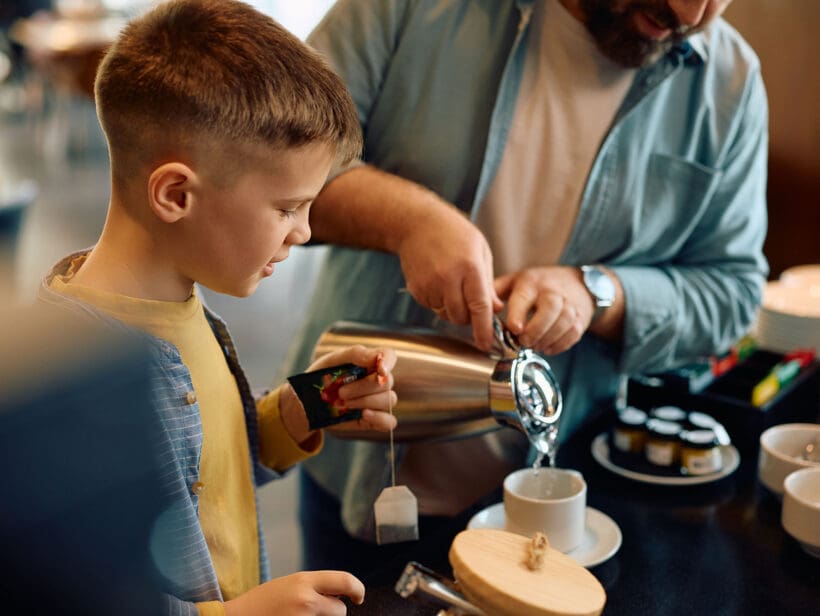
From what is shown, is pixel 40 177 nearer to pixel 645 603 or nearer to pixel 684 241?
pixel 684 241

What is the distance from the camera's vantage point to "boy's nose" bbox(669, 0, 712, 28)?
4.04 feet

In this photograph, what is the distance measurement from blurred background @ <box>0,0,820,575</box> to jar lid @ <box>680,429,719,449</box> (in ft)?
2.50

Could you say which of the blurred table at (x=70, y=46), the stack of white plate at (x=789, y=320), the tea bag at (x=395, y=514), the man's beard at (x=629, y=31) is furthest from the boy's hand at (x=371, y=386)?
the blurred table at (x=70, y=46)

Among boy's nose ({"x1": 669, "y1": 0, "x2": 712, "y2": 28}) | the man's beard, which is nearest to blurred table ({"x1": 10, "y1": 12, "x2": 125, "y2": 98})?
the man's beard

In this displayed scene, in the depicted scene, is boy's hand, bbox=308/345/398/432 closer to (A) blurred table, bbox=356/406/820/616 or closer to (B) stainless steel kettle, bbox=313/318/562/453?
(B) stainless steel kettle, bbox=313/318/562/453

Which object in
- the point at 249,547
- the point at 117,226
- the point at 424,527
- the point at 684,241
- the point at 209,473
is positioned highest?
the point at 117,226

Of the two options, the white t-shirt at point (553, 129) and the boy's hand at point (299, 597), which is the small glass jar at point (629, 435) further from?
the boy's hand at point (299, 597)

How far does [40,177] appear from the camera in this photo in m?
7.12

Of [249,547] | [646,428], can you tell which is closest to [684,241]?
[646,428]

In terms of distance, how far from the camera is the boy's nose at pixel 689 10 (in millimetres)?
1230

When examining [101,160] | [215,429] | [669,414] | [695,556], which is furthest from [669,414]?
[101,160]

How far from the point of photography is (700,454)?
4.20ft

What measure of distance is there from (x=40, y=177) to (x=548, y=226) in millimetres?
6612

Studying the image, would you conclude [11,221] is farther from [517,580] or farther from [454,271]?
[517,580]
